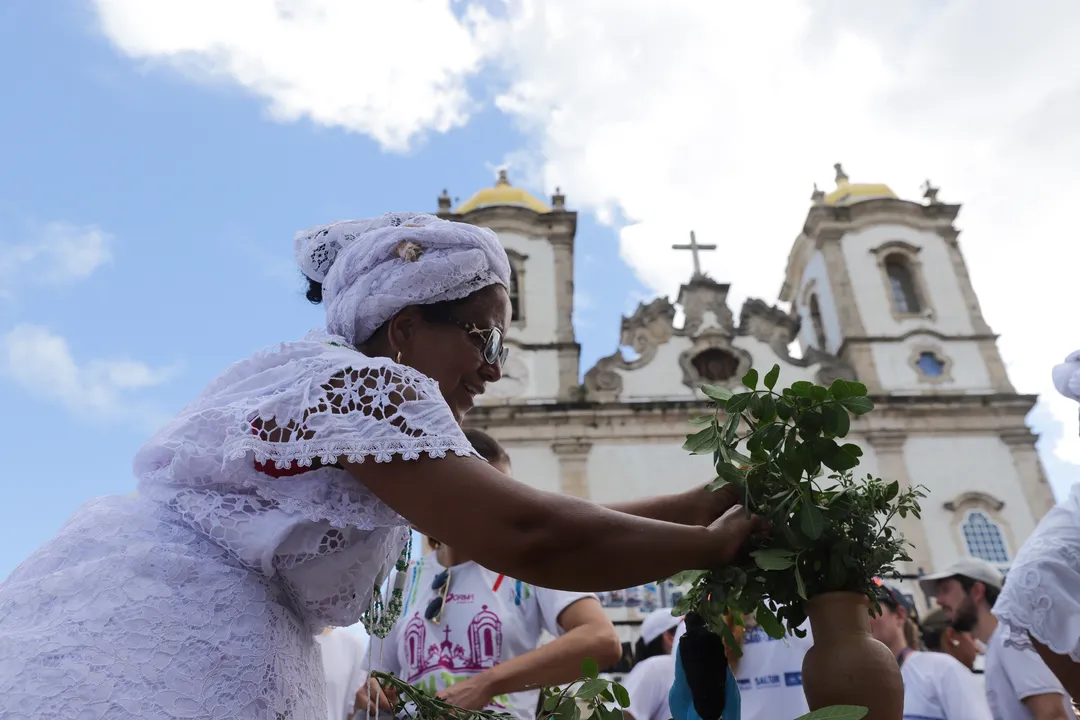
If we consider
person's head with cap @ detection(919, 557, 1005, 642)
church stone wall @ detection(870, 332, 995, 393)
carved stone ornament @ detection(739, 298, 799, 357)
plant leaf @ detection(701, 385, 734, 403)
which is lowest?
plant leaf @ detection(701, 385, 734, 403)

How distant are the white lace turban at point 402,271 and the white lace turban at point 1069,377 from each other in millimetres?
2187

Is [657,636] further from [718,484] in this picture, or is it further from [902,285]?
[902,285]

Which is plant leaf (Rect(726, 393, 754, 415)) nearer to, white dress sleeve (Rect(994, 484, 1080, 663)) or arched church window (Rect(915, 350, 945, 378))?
white dress sleeve (Rect(994, 484, 1080, 663))

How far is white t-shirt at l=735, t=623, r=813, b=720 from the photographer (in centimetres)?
362

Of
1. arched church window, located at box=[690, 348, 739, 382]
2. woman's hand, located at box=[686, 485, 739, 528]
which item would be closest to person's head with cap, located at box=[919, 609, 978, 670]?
woman's hand, located at box=[686, 485, 739, 528]

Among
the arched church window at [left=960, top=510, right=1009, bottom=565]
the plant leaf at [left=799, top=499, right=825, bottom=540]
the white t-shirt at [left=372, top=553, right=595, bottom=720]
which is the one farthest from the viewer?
the arched church window at [left=960, top=510, right=1009, bottom=565]

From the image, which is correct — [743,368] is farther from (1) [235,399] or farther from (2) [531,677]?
(1) [235,399]

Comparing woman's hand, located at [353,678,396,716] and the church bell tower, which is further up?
the church bell tower

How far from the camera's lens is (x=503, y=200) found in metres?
20.9

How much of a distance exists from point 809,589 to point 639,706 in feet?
8.62

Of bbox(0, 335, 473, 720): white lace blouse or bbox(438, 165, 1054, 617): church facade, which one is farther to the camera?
bbox(438, 165, 1054, 617): church facade

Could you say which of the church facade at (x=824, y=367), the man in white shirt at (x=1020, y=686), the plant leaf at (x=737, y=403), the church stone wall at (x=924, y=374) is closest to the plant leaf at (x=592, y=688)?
the plant leaf at (x=737, y=403)

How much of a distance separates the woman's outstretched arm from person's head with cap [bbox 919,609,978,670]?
3744 millimetres

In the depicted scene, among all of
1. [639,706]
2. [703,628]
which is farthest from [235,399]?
[639,706]
